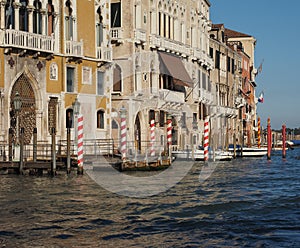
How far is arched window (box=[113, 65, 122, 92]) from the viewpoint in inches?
1045

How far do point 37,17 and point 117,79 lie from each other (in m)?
6.19

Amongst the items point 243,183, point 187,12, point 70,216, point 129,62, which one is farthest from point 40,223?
point 187,12

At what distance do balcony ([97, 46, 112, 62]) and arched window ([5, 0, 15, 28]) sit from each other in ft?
15.0

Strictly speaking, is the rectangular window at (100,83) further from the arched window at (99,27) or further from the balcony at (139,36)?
the balcony at (139,36)

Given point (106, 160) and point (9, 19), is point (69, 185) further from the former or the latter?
point (9, 19)

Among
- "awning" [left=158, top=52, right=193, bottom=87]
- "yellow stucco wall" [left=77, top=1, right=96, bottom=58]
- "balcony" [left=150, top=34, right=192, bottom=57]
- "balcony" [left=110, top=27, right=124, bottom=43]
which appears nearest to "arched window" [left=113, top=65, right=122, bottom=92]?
"balcony" [left=110, top=27, right=124, bottom=43]

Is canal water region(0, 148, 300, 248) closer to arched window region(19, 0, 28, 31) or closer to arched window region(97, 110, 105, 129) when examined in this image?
arched window region(19, 0, 28, 31)

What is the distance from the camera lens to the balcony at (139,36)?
26.3 meters

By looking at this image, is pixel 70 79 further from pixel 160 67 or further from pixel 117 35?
pixel 160 67

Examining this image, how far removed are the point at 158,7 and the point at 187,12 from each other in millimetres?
3917

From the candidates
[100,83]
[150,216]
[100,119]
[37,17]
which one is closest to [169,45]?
[100,83]

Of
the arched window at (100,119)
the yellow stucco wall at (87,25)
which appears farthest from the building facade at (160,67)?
the yellow stucco wall at (87,25)

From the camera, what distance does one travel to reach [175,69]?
2958cm

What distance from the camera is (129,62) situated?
2638cm
